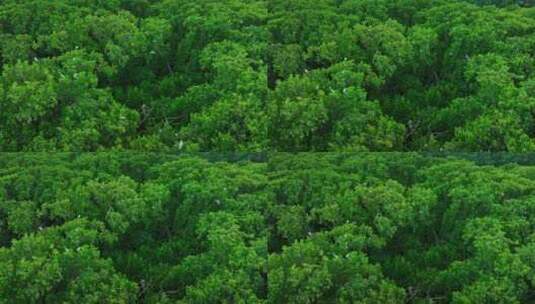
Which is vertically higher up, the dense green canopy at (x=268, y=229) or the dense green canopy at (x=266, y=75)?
the dense green canopy at (x=266, y=75)

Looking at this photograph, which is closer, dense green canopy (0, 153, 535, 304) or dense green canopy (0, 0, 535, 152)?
dense green canopy (0, 153, 535, 304)

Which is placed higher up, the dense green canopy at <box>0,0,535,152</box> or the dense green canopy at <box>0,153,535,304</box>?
the dense green canopy at <box>0,0,535,152</box>

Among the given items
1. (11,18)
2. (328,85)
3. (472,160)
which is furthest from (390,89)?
(11,18)

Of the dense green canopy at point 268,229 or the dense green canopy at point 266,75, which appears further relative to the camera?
the dense green canopy at point 266,75
